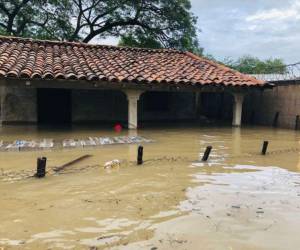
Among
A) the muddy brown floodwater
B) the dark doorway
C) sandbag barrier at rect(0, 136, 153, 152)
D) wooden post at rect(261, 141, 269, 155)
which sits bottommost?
the muddy brown floodwater

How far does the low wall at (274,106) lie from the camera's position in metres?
16.5

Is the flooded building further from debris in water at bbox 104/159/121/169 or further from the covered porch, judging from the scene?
debris in water at bbox 104/159/121/169

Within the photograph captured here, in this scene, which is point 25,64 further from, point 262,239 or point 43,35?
point 43,35

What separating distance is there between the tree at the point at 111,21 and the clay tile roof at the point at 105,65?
328 inches

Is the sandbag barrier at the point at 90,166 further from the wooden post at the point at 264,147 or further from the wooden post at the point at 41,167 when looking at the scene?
the wooden post at the point at 41,167

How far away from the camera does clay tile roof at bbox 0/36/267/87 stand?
13383 mm

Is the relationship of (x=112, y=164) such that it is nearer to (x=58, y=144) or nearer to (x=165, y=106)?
(x=58, y=144)

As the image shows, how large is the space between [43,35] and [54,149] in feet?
63.9

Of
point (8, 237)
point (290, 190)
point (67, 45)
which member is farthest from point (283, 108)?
point (8, 237)

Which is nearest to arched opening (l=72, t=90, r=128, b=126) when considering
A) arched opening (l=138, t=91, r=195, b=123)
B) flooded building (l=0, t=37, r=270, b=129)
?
flooded building (l=0, t=37, r=270, b=129)

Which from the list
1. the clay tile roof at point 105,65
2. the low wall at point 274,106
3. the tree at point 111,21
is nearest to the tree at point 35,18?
the tree at point 111,21

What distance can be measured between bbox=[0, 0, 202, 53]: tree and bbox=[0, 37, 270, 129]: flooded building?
7.90 meters

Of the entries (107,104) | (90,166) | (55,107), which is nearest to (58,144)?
(90,166)

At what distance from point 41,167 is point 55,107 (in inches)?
427
